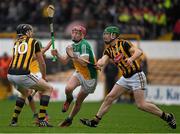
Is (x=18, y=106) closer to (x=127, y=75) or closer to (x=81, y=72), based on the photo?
(x=81, y=72)

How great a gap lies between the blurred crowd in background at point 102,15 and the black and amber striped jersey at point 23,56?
13904 millimetres

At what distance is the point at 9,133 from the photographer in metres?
14.1

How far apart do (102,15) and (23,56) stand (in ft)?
49.6

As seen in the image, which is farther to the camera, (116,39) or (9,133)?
(116,39)

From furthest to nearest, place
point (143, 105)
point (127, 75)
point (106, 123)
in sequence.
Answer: point (106, 123)
point (127, 75)
point (143, 105)

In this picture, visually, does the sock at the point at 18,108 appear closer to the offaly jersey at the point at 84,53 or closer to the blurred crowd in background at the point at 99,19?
the offaly jersey at the point at 84,53

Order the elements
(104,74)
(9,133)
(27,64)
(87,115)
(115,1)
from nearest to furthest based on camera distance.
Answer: (9,133) < (27,64) < (87,115) < (104,74) < (115,1)

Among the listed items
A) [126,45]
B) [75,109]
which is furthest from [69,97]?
[126,45]

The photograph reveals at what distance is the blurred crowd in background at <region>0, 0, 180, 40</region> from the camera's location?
30.0 metres

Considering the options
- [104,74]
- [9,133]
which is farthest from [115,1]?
[9,133]

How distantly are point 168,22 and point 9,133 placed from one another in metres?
17.4

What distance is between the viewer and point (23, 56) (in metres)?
15.7

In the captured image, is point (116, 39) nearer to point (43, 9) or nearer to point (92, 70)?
point (92, 70)

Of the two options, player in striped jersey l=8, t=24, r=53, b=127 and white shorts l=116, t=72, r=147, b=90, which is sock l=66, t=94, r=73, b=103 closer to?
player in striped jersey l=8, t=24, r=53, b=127
